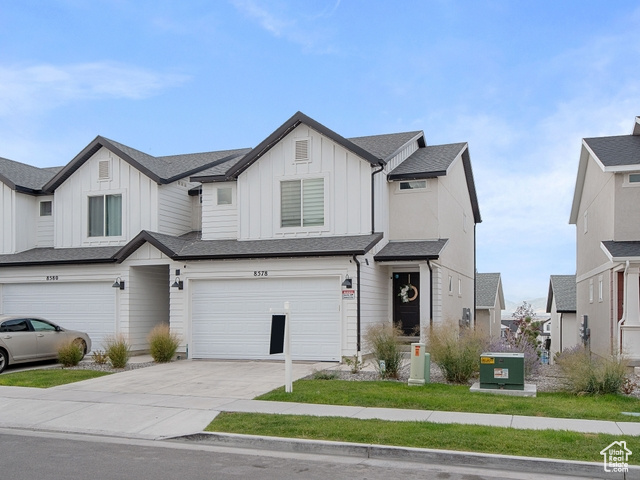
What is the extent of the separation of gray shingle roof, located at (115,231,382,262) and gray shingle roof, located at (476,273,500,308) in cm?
2081

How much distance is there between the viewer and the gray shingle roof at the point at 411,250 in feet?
65.7

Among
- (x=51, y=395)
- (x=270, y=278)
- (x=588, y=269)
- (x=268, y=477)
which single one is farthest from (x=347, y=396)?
(x=588, y=269)

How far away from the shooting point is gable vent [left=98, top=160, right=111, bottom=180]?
23.2m

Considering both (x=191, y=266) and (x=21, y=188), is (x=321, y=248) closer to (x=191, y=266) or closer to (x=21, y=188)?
(x=191, y=266)

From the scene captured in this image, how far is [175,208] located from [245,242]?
3856mm

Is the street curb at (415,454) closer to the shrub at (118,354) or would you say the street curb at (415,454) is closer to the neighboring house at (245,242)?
the shrub at (118,354)

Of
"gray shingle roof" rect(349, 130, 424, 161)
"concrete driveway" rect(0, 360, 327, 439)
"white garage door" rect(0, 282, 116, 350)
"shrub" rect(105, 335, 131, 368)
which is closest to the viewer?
"concrete driveway" rect(0, 360, 327, 439)

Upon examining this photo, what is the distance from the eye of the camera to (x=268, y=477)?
A: 798cm

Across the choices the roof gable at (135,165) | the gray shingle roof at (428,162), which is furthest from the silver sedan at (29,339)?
the gray shingle roof at (428,162)

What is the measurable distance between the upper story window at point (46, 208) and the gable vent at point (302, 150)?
32.3 feet

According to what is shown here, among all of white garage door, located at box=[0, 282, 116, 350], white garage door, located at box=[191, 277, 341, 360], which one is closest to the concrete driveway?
white garage door, located at box=[191, 277, 341, 360]

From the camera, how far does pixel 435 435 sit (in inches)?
375

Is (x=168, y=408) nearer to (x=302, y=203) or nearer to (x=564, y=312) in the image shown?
(x=302, y=203)

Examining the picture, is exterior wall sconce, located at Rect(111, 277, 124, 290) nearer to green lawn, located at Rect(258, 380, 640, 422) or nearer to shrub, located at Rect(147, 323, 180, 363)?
shrub, located at Rect(147, 323, 180, 363)
